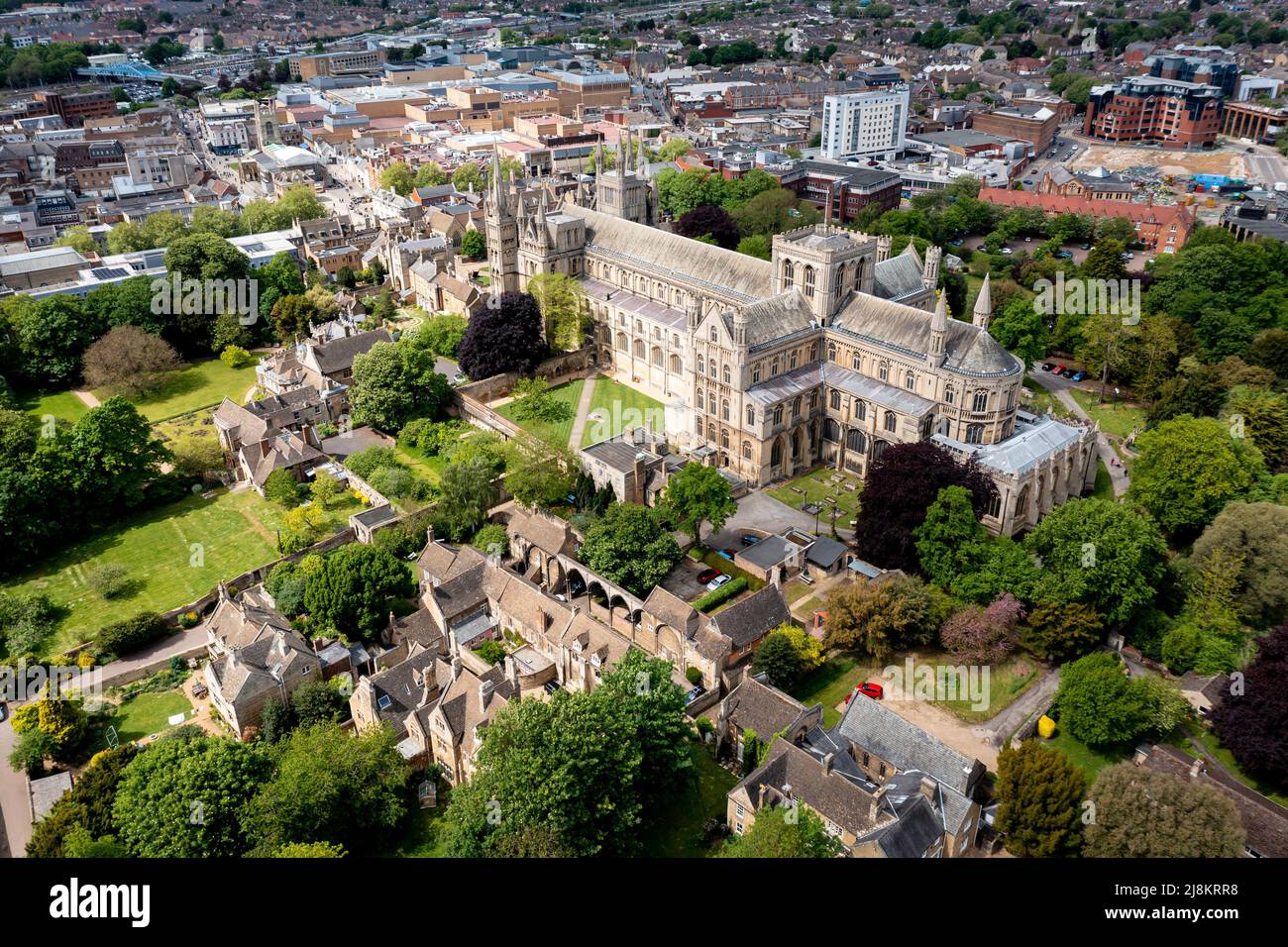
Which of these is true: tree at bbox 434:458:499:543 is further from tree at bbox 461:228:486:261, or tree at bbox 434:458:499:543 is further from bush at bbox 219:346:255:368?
tree at bbox 461:228:486:261

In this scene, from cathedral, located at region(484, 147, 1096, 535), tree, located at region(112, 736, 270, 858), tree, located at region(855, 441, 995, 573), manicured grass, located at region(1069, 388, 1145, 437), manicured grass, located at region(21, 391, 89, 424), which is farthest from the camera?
manicured grass, located at region(21, 391, 89, 424)

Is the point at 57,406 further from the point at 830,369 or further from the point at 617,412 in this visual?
the point at 830,369

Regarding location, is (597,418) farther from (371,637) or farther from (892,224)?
(892,224)

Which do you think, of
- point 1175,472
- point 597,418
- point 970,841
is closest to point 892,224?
point 597,418

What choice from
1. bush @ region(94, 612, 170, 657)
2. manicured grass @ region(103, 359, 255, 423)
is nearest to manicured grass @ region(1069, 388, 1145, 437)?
bush @ region(94, 612, 170, 657)

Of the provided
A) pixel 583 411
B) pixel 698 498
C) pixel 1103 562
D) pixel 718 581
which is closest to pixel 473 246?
pixel 583 411

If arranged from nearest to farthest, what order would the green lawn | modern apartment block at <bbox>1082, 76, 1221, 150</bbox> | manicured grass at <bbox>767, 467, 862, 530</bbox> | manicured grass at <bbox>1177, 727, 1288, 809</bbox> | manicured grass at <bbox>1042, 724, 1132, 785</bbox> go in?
manicured grass at <bbox>1177, 727, 1288, 809</bbox>
manicured grass at <bbox>1042, 724, 1132, 785</bbox>
the green lawn
manicured grass at <bbox>767, 467, 862, 530</bbox>
modern apartment block at <bbox>1082, 76, 1221, 150</bbox>
